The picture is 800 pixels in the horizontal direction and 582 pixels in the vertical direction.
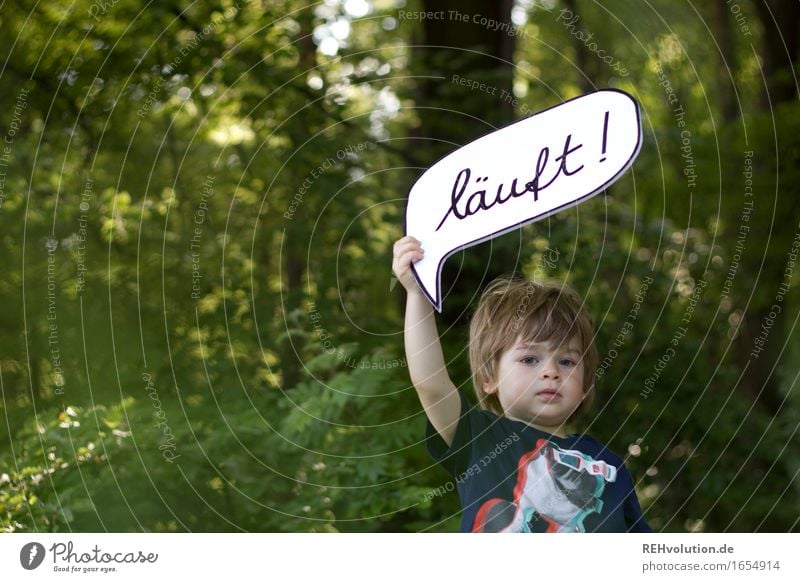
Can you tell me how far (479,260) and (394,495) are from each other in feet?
4.25

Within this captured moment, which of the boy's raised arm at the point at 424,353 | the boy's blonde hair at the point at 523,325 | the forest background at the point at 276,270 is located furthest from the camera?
the forest background at the point at 276,270

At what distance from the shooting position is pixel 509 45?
16.0ft

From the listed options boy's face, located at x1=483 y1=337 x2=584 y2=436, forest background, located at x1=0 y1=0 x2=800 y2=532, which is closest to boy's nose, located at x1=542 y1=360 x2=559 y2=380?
boy's face, located at x1=483 y1=337 x2=584 y2=436

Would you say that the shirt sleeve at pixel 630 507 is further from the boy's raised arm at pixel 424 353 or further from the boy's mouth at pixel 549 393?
the boy's raised arm at pixel 424 353

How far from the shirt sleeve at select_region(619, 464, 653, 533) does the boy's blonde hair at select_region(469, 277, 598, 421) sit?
9.2 inches

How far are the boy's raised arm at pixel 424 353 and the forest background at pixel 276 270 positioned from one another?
0.99 m

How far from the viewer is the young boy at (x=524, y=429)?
2.15 m

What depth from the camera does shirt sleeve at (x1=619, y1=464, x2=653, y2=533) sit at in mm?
2184

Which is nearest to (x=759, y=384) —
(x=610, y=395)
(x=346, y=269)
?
(x=610, y=395)
